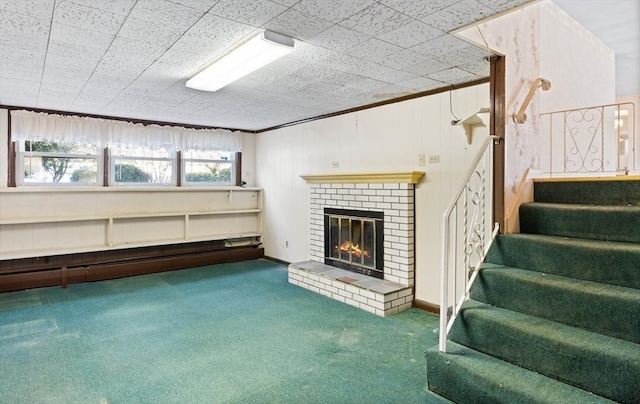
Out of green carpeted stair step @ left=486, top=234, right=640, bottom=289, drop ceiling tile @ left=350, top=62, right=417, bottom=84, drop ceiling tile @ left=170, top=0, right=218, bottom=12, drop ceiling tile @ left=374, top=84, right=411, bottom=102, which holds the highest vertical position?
drop ceiling tile @ left=374, top=84, right=411, bottom=102

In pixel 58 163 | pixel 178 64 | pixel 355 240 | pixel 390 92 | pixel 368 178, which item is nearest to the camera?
pixel 178 64

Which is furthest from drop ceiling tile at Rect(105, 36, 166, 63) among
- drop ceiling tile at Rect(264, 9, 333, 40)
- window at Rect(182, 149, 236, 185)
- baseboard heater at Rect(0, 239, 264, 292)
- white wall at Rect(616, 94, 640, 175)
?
white wall at Rect(616, 94, 640, 175)

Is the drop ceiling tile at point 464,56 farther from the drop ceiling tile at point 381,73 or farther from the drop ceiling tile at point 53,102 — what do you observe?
the drop ceiling tile at point 53,102

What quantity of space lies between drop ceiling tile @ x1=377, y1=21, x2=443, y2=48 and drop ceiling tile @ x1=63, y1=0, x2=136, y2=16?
1563mm

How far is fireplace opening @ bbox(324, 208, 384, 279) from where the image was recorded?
173 inches

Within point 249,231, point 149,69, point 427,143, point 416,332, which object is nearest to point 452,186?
point 427,143

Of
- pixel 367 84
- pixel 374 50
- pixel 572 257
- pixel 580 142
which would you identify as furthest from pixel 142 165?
pixel 580 142

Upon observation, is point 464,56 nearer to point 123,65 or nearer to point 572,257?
point 572,257

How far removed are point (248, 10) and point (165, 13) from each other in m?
0.50

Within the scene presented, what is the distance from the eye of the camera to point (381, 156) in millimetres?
4520

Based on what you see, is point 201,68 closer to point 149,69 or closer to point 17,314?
point 149,69

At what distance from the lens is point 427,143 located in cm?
397

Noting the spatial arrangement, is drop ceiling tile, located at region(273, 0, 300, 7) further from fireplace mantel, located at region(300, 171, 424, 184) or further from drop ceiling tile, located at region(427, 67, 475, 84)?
fireplace mantel, located at region(300, 171, 424, 184)

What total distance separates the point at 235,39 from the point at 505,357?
268 cm
